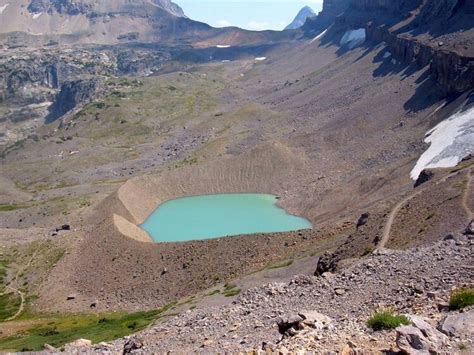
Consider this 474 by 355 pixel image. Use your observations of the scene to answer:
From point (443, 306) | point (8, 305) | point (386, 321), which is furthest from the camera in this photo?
point (8, 305)

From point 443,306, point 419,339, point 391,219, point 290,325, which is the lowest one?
point 391,219

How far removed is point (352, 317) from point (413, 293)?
258 cm

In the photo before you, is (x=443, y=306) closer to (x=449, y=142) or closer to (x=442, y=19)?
(x=449, y=142)

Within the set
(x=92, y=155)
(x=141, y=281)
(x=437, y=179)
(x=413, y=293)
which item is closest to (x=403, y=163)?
(x=437, y=179)

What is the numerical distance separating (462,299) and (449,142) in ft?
173

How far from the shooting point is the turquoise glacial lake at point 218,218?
7306 cm

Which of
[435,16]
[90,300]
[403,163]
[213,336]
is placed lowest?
[90,300]

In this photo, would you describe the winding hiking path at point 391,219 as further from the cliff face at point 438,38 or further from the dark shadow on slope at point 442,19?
the dark shadow on slope at point 442,19

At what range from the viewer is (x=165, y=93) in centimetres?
18262

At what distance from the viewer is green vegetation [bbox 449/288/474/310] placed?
18500 millimetres

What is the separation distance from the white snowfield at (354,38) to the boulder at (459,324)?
16697 cm

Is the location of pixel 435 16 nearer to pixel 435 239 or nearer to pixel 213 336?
pixel 435 239

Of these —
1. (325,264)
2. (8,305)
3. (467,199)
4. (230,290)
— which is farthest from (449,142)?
(8,305)

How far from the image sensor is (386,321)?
1811 cm
